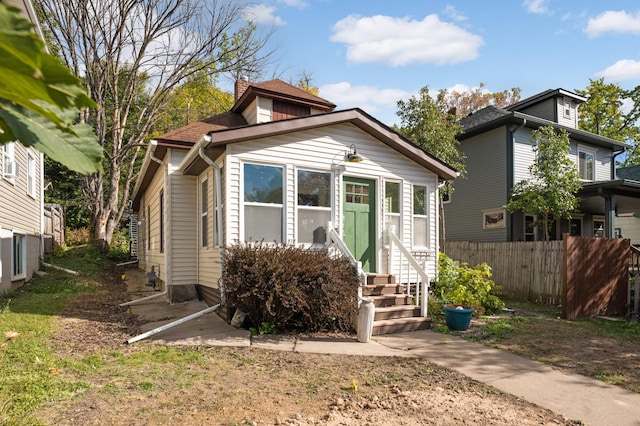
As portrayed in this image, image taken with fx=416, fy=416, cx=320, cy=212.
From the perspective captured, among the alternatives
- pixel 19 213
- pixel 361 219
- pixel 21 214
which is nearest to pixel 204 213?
pixel 361 219

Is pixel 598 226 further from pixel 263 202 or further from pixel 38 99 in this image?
pixel 38 99

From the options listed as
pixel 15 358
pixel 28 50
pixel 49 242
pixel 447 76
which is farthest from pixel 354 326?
pixel 49 242

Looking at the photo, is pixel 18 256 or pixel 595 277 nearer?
pixel 595 277

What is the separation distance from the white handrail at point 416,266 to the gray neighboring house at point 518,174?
8.61 m

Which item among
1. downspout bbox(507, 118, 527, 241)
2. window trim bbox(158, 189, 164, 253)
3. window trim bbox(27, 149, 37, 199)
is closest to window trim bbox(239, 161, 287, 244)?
window trim bbox(158, 189, 164, 253)

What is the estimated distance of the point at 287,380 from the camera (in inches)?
179

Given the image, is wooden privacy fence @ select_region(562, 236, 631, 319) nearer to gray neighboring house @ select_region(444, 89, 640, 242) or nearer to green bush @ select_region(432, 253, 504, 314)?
green bush @ select_region(432, 253, 504, 314)

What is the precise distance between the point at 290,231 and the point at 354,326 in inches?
87.5

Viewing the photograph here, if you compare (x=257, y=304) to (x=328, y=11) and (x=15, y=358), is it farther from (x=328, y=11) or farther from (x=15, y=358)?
(x=328, y=11)

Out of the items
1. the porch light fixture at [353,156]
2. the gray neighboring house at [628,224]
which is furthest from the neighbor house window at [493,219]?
the gray neighboring house at [628,224]

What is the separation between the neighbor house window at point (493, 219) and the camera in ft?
52.7

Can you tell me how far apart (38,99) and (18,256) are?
12329 millimetres

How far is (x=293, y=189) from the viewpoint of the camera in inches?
323

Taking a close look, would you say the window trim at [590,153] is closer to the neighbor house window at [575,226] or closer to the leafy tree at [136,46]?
the neighbor house window at [575,226]
